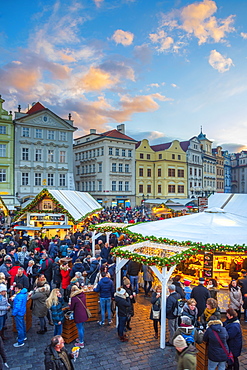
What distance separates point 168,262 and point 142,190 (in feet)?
134

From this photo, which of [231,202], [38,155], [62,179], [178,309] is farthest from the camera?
[62,179]

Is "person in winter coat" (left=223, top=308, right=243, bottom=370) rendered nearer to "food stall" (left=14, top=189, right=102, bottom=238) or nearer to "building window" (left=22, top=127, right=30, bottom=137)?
"food stall" (left=14, top=189, right=102, bottom=238)

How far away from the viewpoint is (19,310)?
6598 mm

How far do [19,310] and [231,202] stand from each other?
18293 millimetres

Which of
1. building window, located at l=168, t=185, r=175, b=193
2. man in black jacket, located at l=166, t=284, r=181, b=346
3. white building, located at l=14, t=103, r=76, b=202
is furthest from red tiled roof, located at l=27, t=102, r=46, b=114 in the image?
man in black jacket, located at l=166, t=284, r=181, b=346

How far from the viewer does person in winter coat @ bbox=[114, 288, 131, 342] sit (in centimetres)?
672


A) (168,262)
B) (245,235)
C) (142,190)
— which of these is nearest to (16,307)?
(168,262)

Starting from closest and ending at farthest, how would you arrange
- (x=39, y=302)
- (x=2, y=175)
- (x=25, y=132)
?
(x=39, y=302) < (x=2, y=175) < (x=25, y=132)

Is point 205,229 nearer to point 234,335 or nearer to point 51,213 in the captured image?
point 234,335

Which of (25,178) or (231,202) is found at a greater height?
(25,178)

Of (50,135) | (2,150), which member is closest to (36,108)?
(50,135)

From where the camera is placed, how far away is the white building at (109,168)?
42750 mm

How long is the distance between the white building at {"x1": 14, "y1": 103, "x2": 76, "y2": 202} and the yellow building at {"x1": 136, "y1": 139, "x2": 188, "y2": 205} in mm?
13858

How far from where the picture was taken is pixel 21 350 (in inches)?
255
